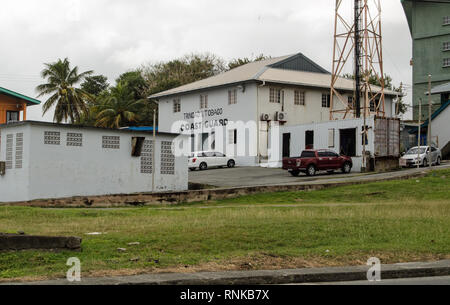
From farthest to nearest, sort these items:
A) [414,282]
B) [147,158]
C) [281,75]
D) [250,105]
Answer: [281,75] → [250,105] → [147,158] → [414,282]

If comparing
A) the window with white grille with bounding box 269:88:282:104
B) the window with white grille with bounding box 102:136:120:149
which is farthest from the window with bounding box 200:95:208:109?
the window with white grille with bounding box 102:136:120:149

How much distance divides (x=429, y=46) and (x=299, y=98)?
24560mm

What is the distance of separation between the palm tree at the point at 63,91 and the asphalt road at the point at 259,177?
2245 cm

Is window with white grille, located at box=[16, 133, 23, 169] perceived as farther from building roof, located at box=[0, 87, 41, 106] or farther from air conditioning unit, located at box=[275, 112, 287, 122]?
air conditioning unit, located at box=[275, 112, 287, 122]

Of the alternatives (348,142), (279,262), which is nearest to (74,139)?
(279,262)

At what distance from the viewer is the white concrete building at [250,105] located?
46531 mm

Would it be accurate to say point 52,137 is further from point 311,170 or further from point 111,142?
point 311,170

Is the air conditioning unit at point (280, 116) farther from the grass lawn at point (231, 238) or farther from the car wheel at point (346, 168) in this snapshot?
the grass lawn at point (231, 238)

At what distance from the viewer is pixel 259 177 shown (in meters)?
36.2

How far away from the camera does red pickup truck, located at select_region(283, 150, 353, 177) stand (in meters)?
36.3

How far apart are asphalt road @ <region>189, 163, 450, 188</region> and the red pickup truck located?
0.44m

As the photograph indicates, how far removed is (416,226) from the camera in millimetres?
14383
